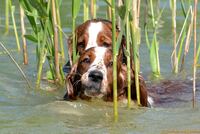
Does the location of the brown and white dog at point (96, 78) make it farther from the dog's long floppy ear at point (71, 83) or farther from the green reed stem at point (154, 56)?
the green reed stem at point (154, 56)

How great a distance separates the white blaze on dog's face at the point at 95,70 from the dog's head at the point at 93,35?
23.5 inches

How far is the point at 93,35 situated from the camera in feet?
26.3

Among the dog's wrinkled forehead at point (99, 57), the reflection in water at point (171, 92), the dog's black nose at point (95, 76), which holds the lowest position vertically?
the reflection in water at point (171, 92)

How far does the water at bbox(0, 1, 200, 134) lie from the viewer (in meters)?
6.32

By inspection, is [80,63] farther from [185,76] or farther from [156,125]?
[185,76]

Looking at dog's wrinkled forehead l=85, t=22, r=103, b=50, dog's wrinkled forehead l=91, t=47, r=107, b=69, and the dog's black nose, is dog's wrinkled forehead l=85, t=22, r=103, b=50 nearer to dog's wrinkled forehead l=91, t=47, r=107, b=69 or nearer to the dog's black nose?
dog's wrinkled forehead l=91, t=47, r=107, b=69

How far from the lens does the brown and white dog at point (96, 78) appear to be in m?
7.05

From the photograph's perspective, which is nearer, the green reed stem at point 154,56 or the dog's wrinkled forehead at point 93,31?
the dog's wrinkled forehead at point 93,31

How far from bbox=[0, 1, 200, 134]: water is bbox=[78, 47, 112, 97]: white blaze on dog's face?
0.19 meters

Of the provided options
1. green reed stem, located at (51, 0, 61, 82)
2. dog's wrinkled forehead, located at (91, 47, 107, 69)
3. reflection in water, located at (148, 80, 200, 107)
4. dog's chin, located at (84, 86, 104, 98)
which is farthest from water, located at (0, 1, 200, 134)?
dog's wrinkled forehead, located at (91, 47, 107, 69)

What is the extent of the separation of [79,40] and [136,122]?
1684mm

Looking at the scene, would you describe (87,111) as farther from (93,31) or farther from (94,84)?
(93,31)

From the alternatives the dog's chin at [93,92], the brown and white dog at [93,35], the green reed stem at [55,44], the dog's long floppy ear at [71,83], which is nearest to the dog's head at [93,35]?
the brown and white dog at [93,35]

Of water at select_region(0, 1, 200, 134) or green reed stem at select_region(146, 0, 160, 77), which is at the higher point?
green reed stem at select_region(146, 0, 160, 77)
